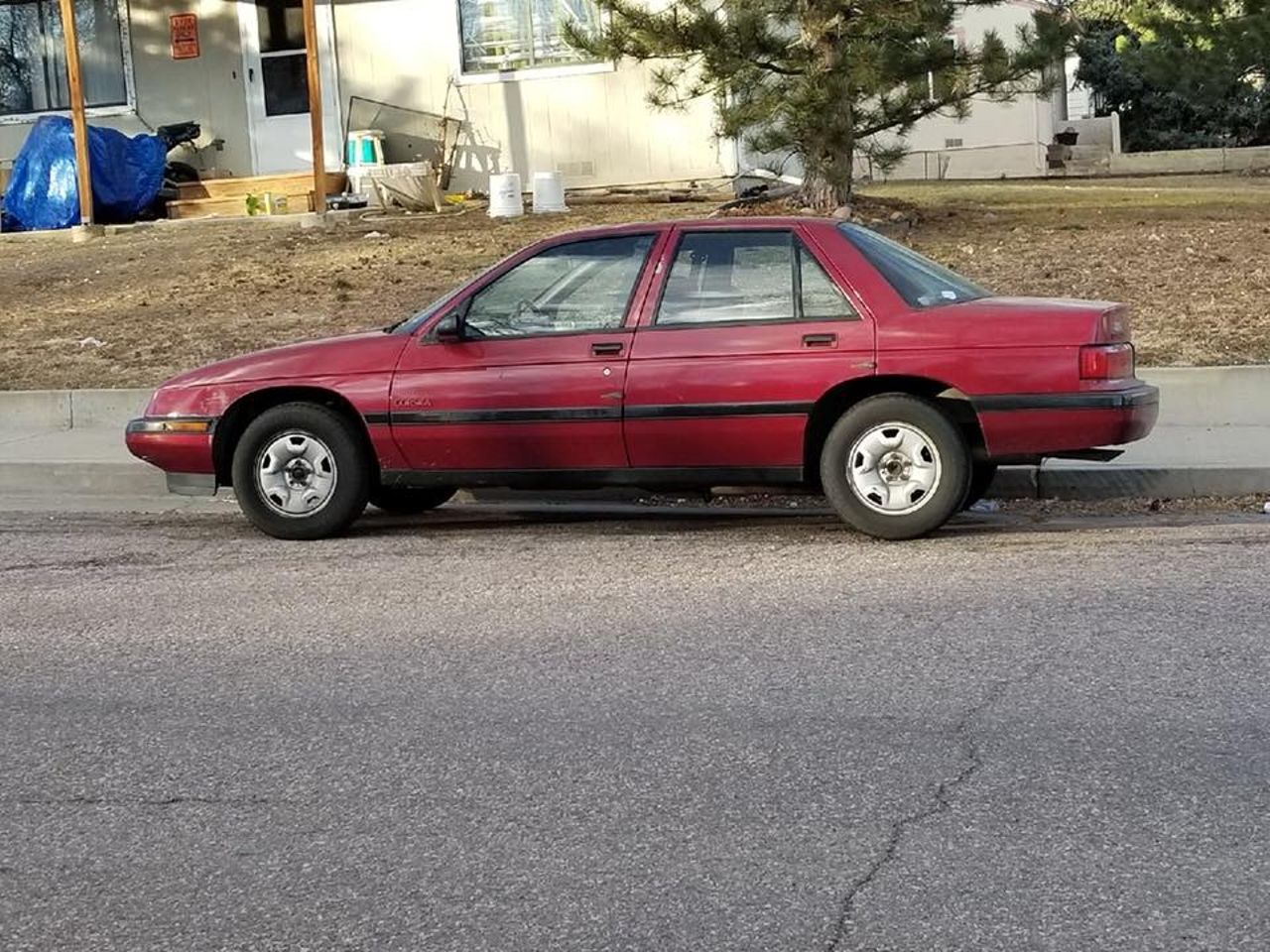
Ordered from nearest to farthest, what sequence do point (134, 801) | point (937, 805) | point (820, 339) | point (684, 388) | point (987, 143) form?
point (937, 805), point (134, 801), point (820, 339), point (684, 388), point (987, 143)

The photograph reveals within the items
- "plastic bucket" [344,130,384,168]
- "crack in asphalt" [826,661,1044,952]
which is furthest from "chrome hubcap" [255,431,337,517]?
"plastic bucket" [344,130,384,168]

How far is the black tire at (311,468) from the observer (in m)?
9.02

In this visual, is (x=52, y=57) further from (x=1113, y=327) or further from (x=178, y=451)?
(x=1113, y=327)

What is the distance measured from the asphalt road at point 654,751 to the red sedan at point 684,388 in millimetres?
505

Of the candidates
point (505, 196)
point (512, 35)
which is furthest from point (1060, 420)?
point (512, 35)

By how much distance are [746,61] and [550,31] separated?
479 centimetres

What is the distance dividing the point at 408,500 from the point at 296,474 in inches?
41.3

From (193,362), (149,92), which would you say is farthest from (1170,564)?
(149,92)

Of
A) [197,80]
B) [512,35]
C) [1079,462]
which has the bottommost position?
[1079,462]

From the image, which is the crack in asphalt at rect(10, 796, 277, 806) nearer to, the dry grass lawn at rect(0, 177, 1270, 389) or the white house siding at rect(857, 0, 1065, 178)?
the dry grass lawn at rect(0, 177, 1270, 389)

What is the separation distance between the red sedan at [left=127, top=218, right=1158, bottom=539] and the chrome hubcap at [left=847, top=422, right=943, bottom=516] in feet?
0.03

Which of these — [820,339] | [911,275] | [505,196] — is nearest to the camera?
[820,339]

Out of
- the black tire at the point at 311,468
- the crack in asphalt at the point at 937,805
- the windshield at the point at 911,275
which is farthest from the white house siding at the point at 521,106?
the crack in asphalt at the point at 937,805

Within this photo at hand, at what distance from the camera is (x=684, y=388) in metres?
8.50
